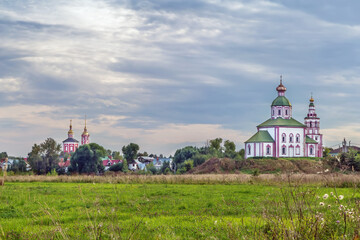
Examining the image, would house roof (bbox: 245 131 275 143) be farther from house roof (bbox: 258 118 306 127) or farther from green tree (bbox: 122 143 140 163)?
green tree (bbox: 122 143 140 163)

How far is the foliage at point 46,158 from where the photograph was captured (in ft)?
311

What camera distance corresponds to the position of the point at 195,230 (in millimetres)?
10219

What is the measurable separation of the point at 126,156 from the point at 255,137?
219 ft

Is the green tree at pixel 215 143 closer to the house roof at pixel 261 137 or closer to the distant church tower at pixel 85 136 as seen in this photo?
the house roof at pixel 261 137

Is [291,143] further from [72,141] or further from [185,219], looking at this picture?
[72,141]

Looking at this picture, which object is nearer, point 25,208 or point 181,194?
point 25,208

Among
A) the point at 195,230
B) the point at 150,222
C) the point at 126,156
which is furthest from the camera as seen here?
the point at 126,156

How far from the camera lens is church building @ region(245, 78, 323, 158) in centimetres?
8250

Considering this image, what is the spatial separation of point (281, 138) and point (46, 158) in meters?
51.1

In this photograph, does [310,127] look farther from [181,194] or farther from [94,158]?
[181,194]

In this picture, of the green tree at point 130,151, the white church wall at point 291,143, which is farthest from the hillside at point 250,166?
the green tree at point 130,151

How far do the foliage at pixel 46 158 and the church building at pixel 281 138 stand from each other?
42684 millimetres

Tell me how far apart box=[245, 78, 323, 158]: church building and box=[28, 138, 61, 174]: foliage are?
42684 mm

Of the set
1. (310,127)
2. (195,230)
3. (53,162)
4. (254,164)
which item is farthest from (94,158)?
(195,230)
